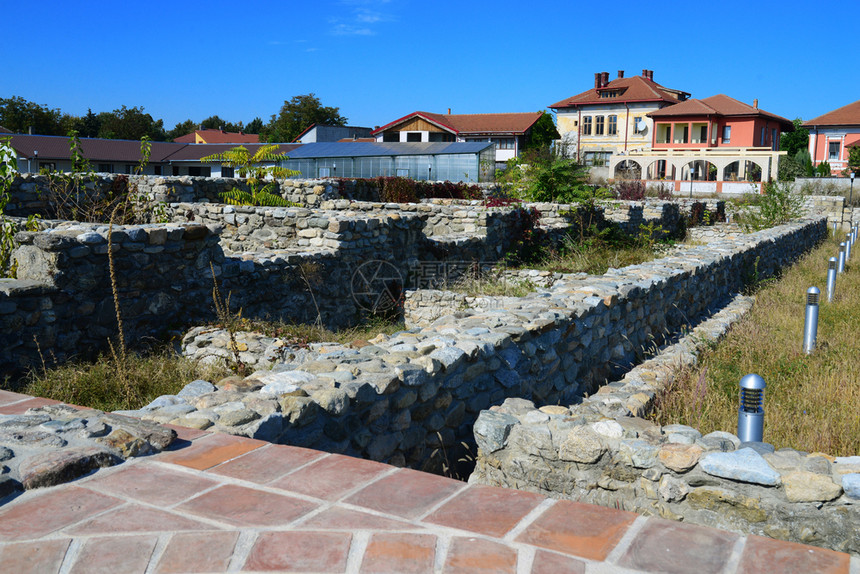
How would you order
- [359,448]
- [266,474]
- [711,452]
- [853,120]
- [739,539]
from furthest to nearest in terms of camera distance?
[853,120], [359,448], [711,452], [266,474], [739,539]

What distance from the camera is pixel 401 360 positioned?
4.14 m

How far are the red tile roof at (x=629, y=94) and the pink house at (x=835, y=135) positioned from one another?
1052 centimetres

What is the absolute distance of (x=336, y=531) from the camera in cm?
199

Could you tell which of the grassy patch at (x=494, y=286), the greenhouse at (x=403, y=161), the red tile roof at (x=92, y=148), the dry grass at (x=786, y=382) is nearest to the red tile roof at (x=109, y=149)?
the red tile roof at (x=92, y=148)

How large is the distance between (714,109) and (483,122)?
17083mm

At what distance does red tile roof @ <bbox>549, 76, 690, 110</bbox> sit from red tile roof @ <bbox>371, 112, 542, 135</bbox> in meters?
4.30

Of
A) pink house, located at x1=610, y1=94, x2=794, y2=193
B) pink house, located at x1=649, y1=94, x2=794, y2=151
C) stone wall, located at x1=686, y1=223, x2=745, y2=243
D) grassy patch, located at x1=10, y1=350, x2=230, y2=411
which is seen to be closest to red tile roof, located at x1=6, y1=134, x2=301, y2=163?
stone wall, located at x1=686, y1=223, x2=745, y2=243

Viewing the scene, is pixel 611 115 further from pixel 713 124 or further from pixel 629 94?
pixel 713 124

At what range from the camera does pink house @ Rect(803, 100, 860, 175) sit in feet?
159

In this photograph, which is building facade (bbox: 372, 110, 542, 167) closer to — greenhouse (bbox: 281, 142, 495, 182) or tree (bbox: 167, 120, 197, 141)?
greenhouse (bbox: 281, 142, 495, 182)

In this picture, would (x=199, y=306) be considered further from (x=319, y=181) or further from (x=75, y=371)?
(x=319, y=181)

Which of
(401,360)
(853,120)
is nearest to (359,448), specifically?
(401,360)

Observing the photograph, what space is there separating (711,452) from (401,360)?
181 cm

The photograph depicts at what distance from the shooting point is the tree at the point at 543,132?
51.5 meters
